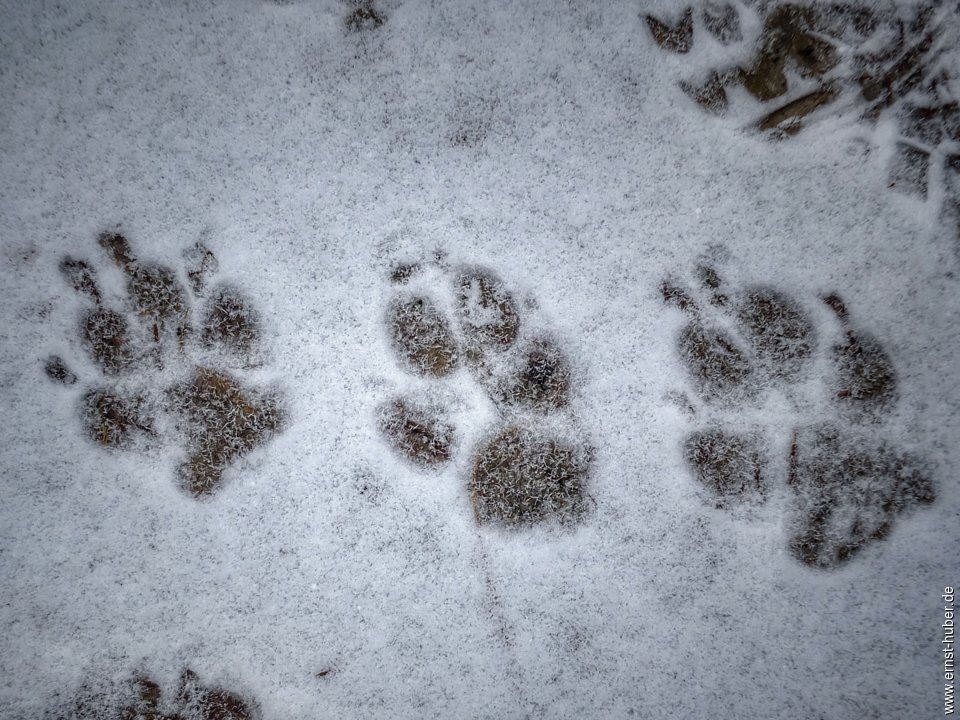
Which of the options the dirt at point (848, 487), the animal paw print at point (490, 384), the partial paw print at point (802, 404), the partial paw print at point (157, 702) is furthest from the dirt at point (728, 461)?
the partial paw print at point (157, 702)

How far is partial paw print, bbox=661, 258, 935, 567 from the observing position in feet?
4.71

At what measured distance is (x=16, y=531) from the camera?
58.8 inches

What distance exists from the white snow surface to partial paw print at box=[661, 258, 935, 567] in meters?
0.04

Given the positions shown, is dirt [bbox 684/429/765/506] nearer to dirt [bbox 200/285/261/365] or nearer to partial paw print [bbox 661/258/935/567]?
partial paw print [bbox 661/258/935/567]

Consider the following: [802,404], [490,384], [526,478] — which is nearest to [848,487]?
[802,404]

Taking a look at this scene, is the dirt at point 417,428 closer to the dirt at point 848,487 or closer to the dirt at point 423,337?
the dirt at point 423,337

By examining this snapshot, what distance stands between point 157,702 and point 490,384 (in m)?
1.66

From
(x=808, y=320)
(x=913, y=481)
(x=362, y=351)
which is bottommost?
(x=913, y=481)

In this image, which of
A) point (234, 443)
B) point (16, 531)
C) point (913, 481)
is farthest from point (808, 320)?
point (16, 531)

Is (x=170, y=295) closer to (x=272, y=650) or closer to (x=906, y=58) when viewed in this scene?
(x=272, y=650)

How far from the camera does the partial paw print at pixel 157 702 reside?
149 centimetres

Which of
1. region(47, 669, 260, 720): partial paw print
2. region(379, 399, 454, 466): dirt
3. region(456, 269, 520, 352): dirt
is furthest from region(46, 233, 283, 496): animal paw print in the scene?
region(47, 669, 260, 720): partial paw print

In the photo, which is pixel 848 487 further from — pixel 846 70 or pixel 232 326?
pixel 232 326

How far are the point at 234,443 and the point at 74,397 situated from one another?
59 cm
